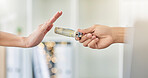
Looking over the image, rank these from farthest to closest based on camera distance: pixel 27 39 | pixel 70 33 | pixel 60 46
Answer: pixel 60 46 → pixel 27 39 → pixel 70 33

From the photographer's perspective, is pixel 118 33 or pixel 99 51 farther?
pixel 99 51

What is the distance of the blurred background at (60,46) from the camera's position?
117 cm

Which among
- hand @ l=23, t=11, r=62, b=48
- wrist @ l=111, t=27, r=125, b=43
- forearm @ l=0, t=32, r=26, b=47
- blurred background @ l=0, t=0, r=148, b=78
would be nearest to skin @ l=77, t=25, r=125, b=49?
wrist @ l=111, t=27, r=125, b=43

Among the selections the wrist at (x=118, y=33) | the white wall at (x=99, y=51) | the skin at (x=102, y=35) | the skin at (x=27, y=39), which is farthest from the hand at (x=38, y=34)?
the white wall at (x=99, y=51)

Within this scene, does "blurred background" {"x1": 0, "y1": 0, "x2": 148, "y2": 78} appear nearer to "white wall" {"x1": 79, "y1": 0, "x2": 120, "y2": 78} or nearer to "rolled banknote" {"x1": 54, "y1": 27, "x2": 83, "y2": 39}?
"white wall" {"x1": 79, "y1": 0, "x2": 120, "y2": 78}

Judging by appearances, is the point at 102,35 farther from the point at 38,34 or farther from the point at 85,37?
the point at 38,34

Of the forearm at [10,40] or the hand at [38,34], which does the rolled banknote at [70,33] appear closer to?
the hand at [38,34]

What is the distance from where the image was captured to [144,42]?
0.48 metres

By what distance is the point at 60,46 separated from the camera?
1.23m

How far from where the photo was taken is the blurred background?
117cm

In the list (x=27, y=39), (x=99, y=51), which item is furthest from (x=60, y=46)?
(x=27, y=39)

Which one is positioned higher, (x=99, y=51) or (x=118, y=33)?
(x=118, y=33)

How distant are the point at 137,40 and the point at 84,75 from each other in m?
0.87

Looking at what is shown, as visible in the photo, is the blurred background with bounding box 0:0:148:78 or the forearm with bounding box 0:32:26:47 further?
the blurred background with bounding box 0:0:148:78
